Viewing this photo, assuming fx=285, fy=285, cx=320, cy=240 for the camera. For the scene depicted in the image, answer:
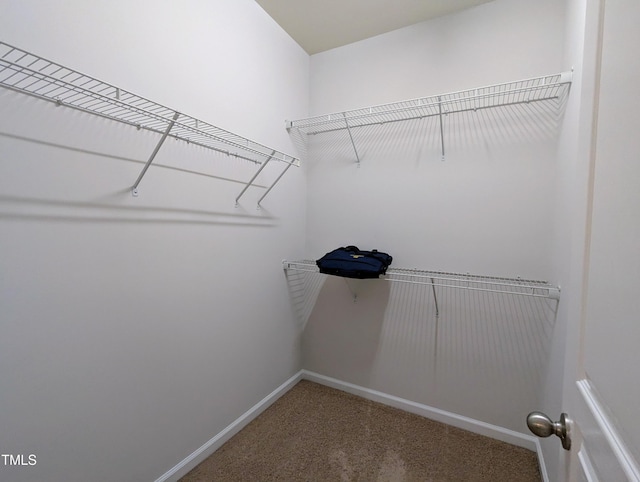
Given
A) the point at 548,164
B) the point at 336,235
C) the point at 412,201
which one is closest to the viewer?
the point at 548,164

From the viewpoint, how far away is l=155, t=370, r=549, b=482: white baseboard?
60.4 inches

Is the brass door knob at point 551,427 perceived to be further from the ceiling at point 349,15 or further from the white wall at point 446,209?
the ceiling at point 349,15

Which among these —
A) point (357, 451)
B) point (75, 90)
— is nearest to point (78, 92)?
point (75, 90)

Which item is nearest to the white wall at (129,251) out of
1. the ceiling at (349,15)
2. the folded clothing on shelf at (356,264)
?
the ceiling at (349,15)

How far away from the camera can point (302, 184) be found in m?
2.42

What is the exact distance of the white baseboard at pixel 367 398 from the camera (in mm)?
1535

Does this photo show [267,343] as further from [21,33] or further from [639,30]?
[639,30]

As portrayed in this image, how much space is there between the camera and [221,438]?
171cm

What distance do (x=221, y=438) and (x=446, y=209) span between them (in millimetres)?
2023

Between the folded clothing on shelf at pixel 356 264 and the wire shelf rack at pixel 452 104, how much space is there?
2.56 ft

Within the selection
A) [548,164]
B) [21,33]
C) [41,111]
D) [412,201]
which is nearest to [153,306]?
[41,111]

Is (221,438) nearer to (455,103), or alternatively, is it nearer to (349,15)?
(455,103)

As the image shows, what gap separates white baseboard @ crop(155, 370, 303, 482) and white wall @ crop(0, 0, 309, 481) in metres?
0.04

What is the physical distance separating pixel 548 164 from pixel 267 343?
6.98ft
